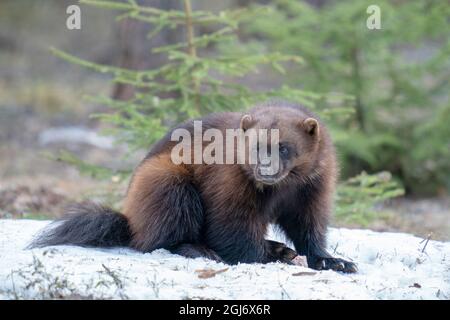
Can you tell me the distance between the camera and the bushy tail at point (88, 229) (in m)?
5.29

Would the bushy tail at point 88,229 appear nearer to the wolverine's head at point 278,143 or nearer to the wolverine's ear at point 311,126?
the wolverine's head at point 278,143

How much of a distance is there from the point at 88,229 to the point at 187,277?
3.79 feet

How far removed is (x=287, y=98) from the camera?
25.8 ft

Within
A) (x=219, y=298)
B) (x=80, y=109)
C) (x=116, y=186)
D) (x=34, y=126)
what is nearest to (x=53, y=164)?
(x=34, y=126)

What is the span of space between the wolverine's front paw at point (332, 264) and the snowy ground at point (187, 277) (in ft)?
0.35

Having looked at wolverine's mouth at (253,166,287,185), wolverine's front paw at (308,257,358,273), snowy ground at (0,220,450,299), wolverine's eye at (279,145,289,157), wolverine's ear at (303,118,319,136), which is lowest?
wolverine's front paw at (308,257,358,273)

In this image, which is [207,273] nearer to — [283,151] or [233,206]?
[233,206]

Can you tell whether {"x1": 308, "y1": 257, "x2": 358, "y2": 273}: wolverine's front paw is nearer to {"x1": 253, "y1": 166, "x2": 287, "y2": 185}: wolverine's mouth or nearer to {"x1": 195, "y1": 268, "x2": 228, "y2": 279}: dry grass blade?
{"x1": 253, "y1": 166, "x2": 287, "y2": 185}: wolverine's mouth

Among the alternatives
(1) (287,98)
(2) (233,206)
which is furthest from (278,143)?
(1) (287,98)

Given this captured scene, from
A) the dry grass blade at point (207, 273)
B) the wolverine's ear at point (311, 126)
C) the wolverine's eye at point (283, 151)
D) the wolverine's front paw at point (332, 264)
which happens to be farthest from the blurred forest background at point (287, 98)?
the dry grass blade at point (207, 273)

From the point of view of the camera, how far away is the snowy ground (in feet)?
13.5

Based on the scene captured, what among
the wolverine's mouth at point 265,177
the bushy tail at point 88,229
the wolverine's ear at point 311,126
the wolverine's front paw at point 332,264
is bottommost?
the wolverine's front paw at point 332,264

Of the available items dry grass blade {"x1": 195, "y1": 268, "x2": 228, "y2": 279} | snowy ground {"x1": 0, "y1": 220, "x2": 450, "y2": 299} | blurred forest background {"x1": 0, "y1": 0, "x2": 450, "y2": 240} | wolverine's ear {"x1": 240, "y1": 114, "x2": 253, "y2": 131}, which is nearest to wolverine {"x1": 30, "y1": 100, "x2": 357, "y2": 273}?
wolverine's ear {"x1": 240, "y1": 114, "x2": 253, "y2": 131}

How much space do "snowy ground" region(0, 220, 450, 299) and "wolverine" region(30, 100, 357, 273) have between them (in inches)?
6.7
